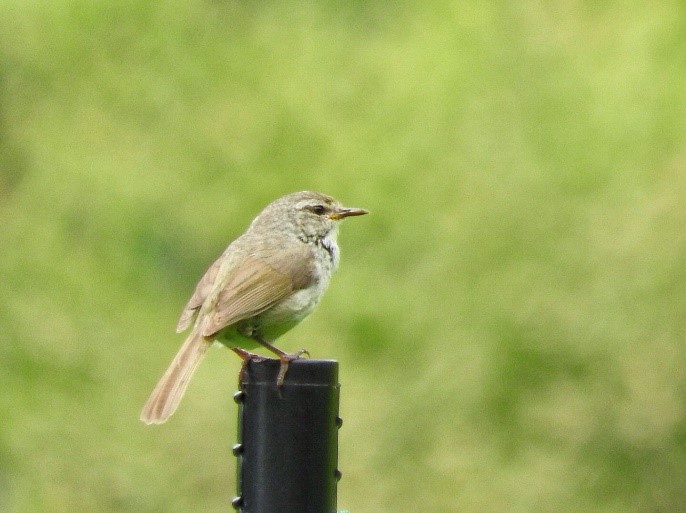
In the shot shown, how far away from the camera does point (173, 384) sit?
5.21 m

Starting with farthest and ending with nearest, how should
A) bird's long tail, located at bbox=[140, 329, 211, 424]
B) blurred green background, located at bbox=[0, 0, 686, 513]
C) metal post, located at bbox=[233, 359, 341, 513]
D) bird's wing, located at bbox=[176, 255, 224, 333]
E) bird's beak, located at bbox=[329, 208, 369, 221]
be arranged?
blurred green background, located at bbox=[0, 0, 686, 513], bird's beak, located at bbox=[329, 208, 369, 221], bird's wing, located at bbox=[176, 255, 224, 333], bird's long tail, located at bbox=[140, 329, 211, 424], metal post, located at bbox=[233, 359, 341, 513]

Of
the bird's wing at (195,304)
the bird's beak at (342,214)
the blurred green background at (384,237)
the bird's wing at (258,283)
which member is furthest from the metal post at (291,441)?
the blurred green background at (384,237)

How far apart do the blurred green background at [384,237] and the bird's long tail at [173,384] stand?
517 cm

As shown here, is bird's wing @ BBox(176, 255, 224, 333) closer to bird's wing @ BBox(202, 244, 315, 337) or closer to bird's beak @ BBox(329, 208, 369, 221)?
bird's wing @ BBox(202, 244, 315, 337)

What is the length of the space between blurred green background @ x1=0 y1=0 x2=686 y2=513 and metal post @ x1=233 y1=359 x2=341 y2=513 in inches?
241

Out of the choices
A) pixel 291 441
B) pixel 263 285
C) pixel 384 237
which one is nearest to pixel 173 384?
pixel 291 441

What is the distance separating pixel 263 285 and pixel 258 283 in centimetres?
4

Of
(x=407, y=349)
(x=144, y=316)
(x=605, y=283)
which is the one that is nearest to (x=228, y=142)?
(x=144, y=316)

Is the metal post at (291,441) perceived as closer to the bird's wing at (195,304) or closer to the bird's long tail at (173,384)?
the bird's long tail at (173,384)

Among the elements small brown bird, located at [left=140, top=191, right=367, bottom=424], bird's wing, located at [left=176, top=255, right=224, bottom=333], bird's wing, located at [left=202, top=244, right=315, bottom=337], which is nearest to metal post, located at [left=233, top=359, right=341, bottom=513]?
small brown bird, located at [left=140, top=191, right=367, bottom=424]

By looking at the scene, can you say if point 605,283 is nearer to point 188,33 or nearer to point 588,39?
point 588,39

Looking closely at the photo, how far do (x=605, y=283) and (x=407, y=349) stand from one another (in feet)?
5.80

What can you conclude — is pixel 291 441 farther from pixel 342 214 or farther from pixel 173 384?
pixel 342 214

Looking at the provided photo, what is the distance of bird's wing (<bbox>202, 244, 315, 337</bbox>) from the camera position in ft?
19.2
